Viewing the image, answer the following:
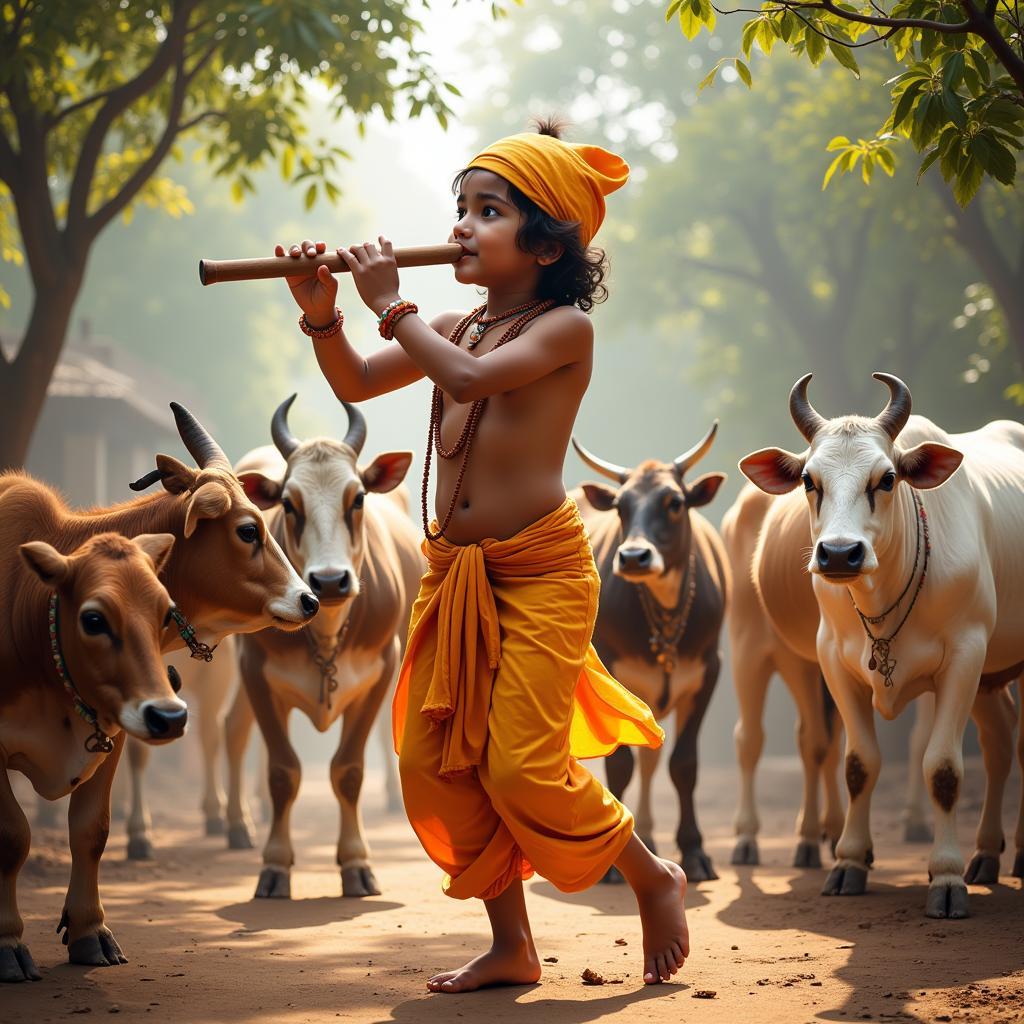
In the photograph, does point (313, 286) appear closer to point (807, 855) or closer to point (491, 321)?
point (491, 321)

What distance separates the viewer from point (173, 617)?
15.0ft

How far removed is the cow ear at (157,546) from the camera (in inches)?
184

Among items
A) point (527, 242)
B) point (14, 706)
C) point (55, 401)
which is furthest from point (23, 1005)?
point (55, 401)

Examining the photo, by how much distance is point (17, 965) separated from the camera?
4.56m

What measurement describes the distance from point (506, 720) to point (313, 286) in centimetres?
146

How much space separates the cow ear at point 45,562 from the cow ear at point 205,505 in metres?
0.58

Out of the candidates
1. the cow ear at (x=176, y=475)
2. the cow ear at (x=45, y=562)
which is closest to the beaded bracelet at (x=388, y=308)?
the cow ear at (x=176, y=475)

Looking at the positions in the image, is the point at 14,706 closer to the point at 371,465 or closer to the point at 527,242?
the point at 527,242

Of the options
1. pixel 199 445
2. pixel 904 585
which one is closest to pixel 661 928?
pixel 904 585

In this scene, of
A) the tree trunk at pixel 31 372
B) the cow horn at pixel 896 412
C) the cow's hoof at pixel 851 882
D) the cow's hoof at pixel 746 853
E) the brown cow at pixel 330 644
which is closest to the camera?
the cow horn at pixel 896 412

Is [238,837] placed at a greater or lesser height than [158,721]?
lesser

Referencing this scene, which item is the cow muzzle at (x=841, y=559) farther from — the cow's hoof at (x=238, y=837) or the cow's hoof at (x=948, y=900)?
the cow's hoof at (x=238, y=837)

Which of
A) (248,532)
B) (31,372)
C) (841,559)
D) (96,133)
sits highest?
(96,133)

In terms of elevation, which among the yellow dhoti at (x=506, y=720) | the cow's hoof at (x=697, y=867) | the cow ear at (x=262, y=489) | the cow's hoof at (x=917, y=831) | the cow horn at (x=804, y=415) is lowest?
the cow's hoof at (x=917, y=831)
